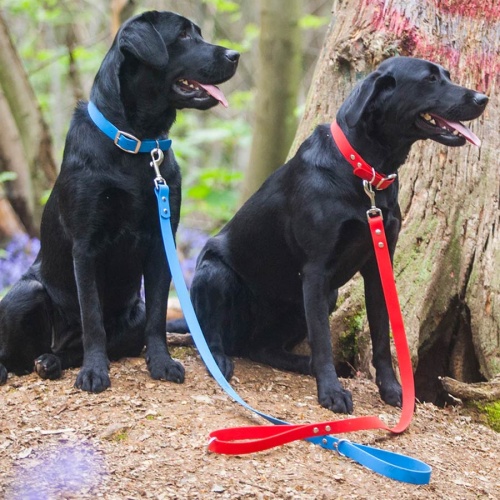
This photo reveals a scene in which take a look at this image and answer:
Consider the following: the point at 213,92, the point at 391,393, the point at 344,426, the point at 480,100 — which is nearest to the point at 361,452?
the point at 344,426

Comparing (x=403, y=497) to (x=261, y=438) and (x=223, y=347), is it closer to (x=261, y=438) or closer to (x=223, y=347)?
A: (x=261, y=438)

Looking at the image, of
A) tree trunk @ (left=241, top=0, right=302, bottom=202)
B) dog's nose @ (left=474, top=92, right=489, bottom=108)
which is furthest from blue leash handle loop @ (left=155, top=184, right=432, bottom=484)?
tree trunk @ (left=241, top=0, right=302, bottom=202)

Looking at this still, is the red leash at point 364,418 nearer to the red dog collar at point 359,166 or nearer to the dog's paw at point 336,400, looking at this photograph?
the red dog collar at point 359,166

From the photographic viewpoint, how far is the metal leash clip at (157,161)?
3864 millimetres

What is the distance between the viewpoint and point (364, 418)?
3.38 metres

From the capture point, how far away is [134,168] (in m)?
3.89

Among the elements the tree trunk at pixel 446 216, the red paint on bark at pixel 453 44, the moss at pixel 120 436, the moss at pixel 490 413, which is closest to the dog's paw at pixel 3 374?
the moss at pixel 120 436

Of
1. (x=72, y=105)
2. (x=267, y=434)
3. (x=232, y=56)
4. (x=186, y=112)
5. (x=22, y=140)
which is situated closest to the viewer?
(x=267, y=434)

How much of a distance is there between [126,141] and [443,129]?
1.56 metres

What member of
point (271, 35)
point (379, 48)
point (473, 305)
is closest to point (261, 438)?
point (473, 305)

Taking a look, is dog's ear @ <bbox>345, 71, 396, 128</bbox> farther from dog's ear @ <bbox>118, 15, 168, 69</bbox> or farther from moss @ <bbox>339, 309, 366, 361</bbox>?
moss @ <bbox>339, 309, 366, 361</bbox>

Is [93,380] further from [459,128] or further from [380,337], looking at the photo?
[459,128]

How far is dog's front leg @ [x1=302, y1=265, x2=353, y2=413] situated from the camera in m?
3.81

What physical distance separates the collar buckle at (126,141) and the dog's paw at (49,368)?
117cm
